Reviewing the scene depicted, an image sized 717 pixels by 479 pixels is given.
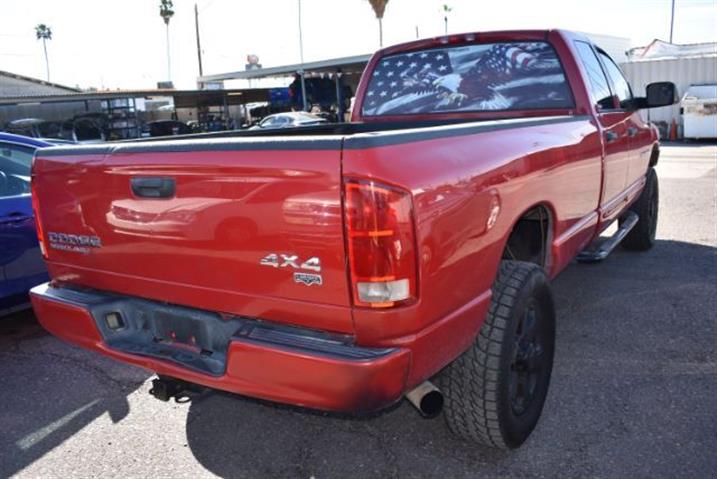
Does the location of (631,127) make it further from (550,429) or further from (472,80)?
(550,429)

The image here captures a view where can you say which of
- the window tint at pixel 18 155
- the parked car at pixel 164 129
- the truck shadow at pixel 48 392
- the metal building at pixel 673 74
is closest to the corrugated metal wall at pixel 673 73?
the metal building at pixel 673 74

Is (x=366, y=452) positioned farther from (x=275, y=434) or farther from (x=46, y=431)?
(x=46, y=431)

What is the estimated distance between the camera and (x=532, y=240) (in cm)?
357

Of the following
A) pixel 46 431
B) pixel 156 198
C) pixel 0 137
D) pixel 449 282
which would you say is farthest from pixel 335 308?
pixel 0 137

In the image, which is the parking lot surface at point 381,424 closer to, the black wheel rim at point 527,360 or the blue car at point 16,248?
the black wheel rim at point 527,360

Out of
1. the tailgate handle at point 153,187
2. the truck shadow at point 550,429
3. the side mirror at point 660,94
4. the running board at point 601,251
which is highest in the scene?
the side mirror at point 660,94

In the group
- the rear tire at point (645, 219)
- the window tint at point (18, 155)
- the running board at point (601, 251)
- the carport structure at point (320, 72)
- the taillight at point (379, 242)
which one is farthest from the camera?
the carport structure at point (320, 72)

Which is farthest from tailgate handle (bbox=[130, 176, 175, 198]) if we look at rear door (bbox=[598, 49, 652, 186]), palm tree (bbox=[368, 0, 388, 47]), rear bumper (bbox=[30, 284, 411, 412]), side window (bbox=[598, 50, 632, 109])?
palm tree (bbox=[368, 0, 388, 47])

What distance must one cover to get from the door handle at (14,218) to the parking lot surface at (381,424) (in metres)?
0.90

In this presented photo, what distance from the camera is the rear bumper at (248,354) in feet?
6.74

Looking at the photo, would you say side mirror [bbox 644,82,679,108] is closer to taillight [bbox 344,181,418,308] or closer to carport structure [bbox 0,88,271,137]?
taillight [bbox 344,181,418,308]

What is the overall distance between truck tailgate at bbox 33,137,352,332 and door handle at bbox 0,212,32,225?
160 centimetres

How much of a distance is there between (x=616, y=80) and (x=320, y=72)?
31.3 meters

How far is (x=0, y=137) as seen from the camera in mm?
4785
